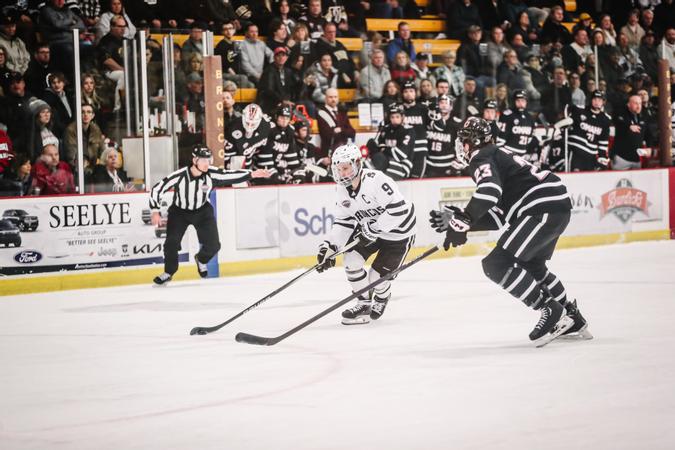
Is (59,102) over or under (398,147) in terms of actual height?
over

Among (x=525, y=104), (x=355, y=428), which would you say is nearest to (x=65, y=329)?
(x=355, y=428)

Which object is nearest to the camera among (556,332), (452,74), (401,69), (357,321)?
(556,332)

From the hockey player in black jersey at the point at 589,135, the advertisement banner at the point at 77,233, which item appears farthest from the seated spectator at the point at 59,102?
the hockey player in black jersey at the point at 589,135

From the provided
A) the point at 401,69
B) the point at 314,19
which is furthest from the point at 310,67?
the point at 401,69

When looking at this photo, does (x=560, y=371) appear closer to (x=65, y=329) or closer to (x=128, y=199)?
(x=65, y=329)

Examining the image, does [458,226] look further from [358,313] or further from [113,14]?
[113,14]

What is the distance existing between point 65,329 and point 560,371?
3.55m

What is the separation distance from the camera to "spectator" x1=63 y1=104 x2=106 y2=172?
9.95m

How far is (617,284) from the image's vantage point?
9.23 m

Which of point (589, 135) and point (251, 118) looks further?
point (589, 135)

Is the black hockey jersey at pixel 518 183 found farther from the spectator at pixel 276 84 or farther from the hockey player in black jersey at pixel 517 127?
the hockey player in black jersey at pixel 517 127

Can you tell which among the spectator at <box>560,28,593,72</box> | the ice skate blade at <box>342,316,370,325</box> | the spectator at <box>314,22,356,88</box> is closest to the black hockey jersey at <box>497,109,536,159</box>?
the spectator at <box>560,28,593,72</box>

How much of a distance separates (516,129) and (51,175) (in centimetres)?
594

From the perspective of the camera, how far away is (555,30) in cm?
1527
